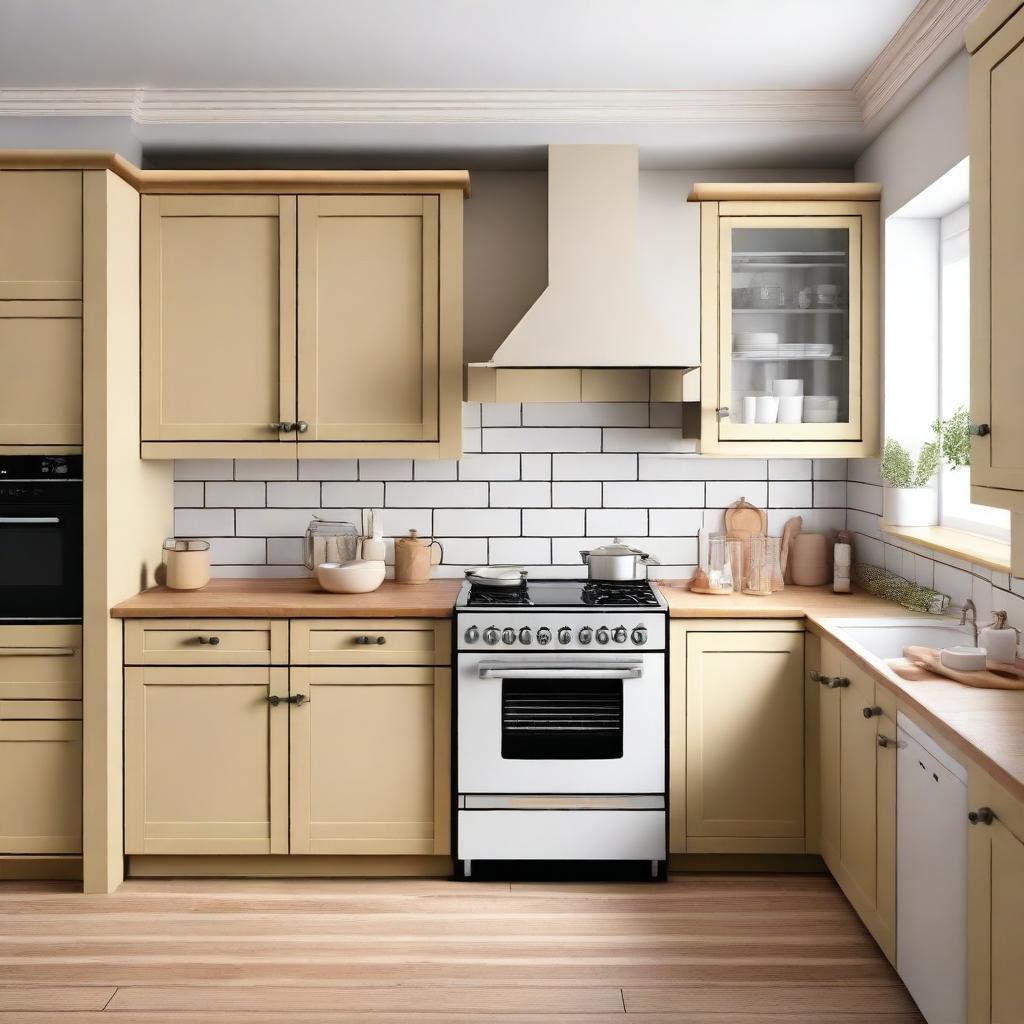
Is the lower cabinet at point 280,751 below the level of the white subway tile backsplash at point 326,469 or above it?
below

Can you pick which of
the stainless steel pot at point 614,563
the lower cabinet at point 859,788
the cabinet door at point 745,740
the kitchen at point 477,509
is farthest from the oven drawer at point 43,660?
the lower cabinet at point 859,788

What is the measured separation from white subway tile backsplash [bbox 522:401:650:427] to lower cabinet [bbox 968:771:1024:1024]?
2203mm

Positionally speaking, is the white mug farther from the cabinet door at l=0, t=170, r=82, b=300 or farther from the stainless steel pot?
the cabinet door at l=0, t=170, r=82, b=300

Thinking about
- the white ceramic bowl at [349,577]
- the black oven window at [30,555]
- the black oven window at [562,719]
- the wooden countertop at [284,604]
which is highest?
the black oven window at [30,555]

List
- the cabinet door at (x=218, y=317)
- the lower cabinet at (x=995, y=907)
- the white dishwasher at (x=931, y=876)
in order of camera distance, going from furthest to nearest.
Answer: the cabinet door at (x=218, y=317) → the white dishwasher at (x=931, y=876) → the lower cabinet at (x=995, y=907)

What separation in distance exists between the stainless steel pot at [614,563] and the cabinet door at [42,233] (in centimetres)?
194

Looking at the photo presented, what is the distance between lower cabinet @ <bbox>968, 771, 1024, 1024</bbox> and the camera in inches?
70.0

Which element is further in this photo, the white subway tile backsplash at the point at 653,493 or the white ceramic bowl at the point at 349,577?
the white subway tile backsplash at the point at 653,493

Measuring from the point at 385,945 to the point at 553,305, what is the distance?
211cm

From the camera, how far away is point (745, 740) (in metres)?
3.38

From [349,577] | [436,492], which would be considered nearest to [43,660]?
[349,577]

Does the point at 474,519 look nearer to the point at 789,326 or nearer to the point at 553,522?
the point at 553,522

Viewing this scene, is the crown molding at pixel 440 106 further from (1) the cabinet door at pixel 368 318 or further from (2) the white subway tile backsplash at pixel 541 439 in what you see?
(2) the white subway tile backsplash at pixel 541 439

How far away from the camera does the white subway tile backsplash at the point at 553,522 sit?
401 cm
